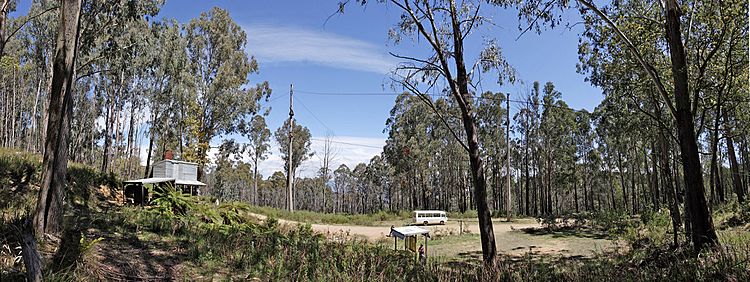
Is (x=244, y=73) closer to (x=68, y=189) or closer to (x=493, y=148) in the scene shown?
(x=68, y=189)

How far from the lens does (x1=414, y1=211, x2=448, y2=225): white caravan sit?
2625cm

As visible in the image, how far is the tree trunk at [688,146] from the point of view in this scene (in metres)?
7.20

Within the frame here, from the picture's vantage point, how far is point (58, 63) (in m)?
6.29

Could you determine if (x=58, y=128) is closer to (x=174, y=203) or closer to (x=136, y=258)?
(x=136, y=258)

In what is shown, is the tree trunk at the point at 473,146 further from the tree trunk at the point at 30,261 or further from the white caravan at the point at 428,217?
the white caravan at the point at 428,217

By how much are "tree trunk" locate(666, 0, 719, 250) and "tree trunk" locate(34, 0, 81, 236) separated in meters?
9.96

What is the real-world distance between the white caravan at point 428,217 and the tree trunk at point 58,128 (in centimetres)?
2141

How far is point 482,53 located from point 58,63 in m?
7.80

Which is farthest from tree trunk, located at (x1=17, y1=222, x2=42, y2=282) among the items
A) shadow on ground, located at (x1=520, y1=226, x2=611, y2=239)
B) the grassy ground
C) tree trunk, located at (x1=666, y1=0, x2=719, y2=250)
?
shadow on ground, located at (x1=520, y1=226, x2=611, y2=239)

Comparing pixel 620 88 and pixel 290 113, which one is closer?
pixel 620 88

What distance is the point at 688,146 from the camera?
24.9 ft

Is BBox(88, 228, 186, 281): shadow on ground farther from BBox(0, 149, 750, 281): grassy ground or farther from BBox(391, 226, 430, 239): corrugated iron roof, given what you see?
BBox(391, 226, 430, 239): corrugated iron roof

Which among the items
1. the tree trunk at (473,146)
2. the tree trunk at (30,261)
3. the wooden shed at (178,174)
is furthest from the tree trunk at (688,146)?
the wooden shed at (178,174)

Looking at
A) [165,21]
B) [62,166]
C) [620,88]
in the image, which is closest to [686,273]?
[62,166]
